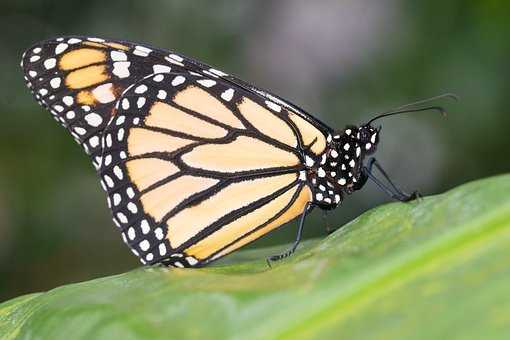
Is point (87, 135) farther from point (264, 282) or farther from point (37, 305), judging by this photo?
point (264, 282)

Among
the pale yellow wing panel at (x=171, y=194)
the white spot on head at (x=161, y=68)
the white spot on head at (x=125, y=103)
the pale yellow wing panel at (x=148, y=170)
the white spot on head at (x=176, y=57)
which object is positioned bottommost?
the pale yellow wing panel at (x=171, y=194)

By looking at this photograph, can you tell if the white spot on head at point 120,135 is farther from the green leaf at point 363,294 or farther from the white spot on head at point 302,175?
the green leaf at point 363,294

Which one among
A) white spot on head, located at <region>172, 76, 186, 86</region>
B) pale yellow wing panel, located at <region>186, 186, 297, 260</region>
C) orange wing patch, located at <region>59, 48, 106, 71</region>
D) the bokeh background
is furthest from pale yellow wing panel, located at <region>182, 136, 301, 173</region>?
the bokeh background

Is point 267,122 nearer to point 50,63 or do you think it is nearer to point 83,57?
point 83,57

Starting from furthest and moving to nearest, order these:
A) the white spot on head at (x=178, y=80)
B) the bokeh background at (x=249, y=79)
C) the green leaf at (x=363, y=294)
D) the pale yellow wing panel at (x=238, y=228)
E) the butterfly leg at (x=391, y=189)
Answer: the bokeh background at (x=249, y=79) → the white spot on head at (x=178, y=80) → the pale yellow wing panel at (x=238, y=228) → the butterfly leg at (x=391, y=189) → the green leaf at (x=363, y=294)

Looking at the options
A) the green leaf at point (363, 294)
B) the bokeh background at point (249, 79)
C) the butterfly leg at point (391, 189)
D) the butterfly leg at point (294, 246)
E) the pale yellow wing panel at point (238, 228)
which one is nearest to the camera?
the green leaf at point (363, 294)

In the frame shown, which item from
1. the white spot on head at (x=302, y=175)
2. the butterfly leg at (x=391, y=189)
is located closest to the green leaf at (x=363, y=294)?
the butterfly leg at (x=391, y=189)

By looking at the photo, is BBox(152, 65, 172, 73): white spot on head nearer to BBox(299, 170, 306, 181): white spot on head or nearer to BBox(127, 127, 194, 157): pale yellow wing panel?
BBox(127, 127, 194, 157): pale yellow wing panel

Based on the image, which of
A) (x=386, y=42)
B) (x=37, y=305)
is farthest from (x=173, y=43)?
(x=37, y=305)
